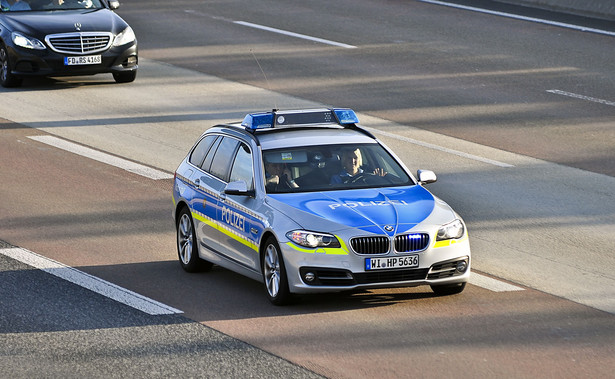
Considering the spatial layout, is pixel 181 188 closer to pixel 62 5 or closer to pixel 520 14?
pixel 62 5

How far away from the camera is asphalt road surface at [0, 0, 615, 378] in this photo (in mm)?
9656

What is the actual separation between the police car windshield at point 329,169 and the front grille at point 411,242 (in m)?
1.02

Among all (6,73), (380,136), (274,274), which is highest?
(274,274)

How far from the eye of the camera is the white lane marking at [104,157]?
57.5ft

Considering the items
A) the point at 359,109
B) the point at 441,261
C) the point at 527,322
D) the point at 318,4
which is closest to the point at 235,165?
the point at 441,261

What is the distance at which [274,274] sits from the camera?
36.2 feet

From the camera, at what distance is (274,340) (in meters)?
9.95

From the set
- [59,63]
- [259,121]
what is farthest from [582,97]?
[259,121]

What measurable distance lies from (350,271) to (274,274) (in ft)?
2.64

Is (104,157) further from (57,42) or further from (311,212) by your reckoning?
(311,212)

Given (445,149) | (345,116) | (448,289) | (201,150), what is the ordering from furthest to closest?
1. (445,149)
2. (201,150)
3. (345,116)
4. (448,289)

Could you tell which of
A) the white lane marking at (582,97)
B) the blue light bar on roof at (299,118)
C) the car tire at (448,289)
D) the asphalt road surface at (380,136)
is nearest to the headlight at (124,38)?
the asphalt road surface at (380,136)

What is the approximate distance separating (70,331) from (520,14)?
903 inches

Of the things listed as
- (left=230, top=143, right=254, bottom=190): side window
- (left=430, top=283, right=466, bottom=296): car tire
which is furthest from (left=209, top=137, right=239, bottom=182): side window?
(left=430, top=283, right=466, bottom=296): car tire
